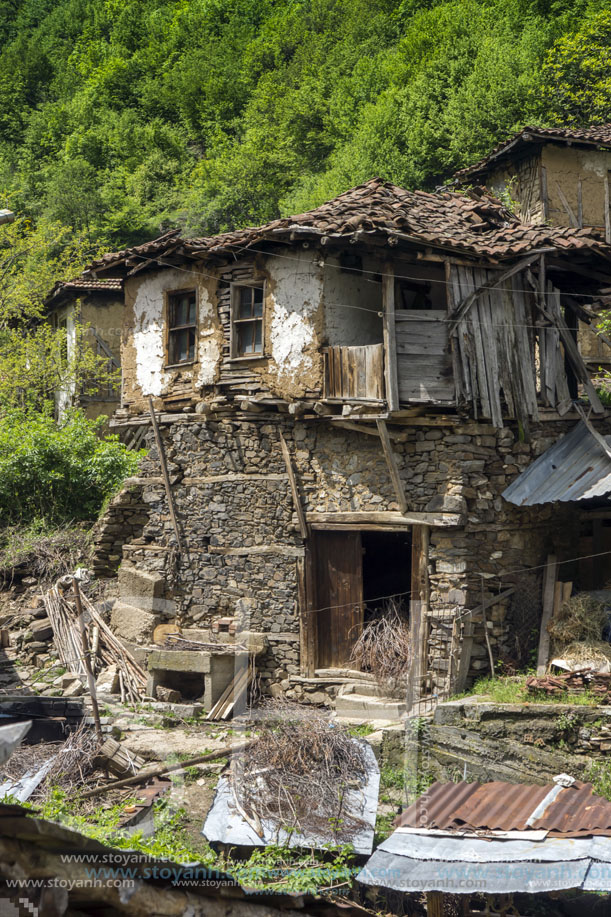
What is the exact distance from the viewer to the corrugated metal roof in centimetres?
1171

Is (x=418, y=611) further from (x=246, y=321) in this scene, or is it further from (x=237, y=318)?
(x=237, y=318)

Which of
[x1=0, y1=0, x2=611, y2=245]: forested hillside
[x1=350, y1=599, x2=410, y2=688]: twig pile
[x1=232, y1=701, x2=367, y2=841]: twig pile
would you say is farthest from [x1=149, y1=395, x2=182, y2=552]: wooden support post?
[x1=0, y1=0, x2=611, y2=245]: forested hillside

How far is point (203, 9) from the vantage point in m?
43.6

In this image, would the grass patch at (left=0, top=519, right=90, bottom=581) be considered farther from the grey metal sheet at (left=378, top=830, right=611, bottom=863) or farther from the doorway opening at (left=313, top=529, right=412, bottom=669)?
the grey metal sheet at (left=378, top=830, right=611, bottom=863)

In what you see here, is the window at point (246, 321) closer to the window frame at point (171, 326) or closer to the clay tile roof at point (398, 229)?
the clay tile roof at point (398, 229)

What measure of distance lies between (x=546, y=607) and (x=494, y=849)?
5.57 meters

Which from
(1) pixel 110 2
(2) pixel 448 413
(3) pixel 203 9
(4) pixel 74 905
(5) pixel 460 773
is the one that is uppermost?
(1) pixel 110 2

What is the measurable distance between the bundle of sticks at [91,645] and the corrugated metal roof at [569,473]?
21.7 ft

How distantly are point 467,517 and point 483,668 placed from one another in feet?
7.12

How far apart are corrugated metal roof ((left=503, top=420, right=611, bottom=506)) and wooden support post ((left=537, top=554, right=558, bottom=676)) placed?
1.41 m

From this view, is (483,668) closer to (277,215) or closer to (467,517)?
(467,517)

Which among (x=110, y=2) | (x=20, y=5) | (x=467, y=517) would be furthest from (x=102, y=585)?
(x=20, y=5)

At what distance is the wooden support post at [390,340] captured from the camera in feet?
39.6

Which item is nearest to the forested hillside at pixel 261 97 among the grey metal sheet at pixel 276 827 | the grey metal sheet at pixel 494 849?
the grey metal sheet at pixel 276 827
